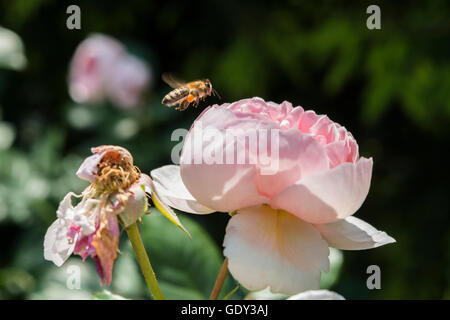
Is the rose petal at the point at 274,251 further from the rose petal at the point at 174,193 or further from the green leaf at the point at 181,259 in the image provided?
the green leaf at the point at 181,259

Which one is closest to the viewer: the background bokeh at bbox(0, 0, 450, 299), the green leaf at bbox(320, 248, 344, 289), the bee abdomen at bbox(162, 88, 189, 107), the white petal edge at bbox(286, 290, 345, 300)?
the white petal edge at bbox(286, 290, 345, 300)

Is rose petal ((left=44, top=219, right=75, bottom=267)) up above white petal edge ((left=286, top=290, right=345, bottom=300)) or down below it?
above

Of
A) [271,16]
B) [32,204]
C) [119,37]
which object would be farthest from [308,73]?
[32,204]

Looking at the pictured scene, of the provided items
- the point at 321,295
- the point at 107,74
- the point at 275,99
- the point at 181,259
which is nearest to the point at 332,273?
the point at 181,259

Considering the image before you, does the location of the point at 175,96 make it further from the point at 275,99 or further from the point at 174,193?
the point at 275,99

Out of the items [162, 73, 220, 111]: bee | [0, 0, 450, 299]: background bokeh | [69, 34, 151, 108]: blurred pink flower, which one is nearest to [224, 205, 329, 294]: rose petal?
[162, 73, 220, 111]: bee

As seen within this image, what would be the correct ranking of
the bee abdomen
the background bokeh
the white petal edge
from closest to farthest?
the white petal edge
the bee abdomen
the background bokeh

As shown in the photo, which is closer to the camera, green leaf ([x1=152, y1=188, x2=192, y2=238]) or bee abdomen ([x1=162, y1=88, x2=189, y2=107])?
green leaf ([x1=152, y1=188, x2=192, y2=238])

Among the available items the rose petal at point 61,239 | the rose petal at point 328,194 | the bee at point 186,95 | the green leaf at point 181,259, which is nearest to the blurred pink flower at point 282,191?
the rose petal at point 328,194

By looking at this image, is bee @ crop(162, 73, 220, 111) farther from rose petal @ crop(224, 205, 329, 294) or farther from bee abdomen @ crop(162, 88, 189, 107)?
rose petal @ crop(224, 205, 329, 294)
